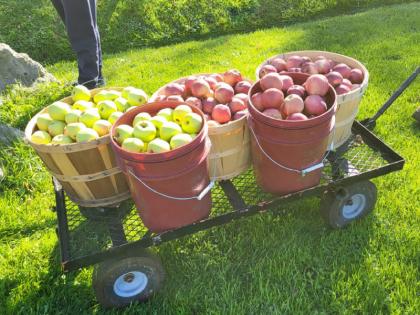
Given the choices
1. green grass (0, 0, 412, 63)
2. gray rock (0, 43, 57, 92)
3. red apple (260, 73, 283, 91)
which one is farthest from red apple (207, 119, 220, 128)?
green grass (0, 0, 412, 63)

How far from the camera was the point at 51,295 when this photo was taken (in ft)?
8.91

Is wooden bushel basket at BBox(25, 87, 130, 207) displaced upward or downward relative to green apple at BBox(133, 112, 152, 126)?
downward

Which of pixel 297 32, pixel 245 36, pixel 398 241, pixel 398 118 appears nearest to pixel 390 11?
pixel 297 32

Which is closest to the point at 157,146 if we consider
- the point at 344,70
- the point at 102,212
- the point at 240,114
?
the point at 240,114

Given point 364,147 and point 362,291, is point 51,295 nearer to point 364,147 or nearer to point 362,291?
point 362,291

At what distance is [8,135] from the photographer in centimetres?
401

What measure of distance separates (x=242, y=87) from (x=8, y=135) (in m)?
2.38

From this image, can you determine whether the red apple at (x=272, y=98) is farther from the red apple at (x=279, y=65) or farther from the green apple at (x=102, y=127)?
the green apple at (x=102, y=127)

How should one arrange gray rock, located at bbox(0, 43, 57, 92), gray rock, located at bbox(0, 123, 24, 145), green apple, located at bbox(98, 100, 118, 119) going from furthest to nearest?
gray rock, located at bbox(0, 43, 57, 92) → gray rock, located at bbox(0, 123, 24, 145) → green apple, located at bbox(98, 100, 118, 119)

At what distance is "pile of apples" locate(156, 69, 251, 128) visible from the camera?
282 centimetres

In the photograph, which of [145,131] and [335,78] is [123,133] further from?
[335,78]

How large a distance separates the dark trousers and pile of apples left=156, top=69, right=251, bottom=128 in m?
1.86

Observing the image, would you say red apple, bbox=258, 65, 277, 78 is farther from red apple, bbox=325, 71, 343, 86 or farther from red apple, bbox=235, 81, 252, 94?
red apple, bbox=325, 71, 343, 86

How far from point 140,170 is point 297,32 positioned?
5.48 m
